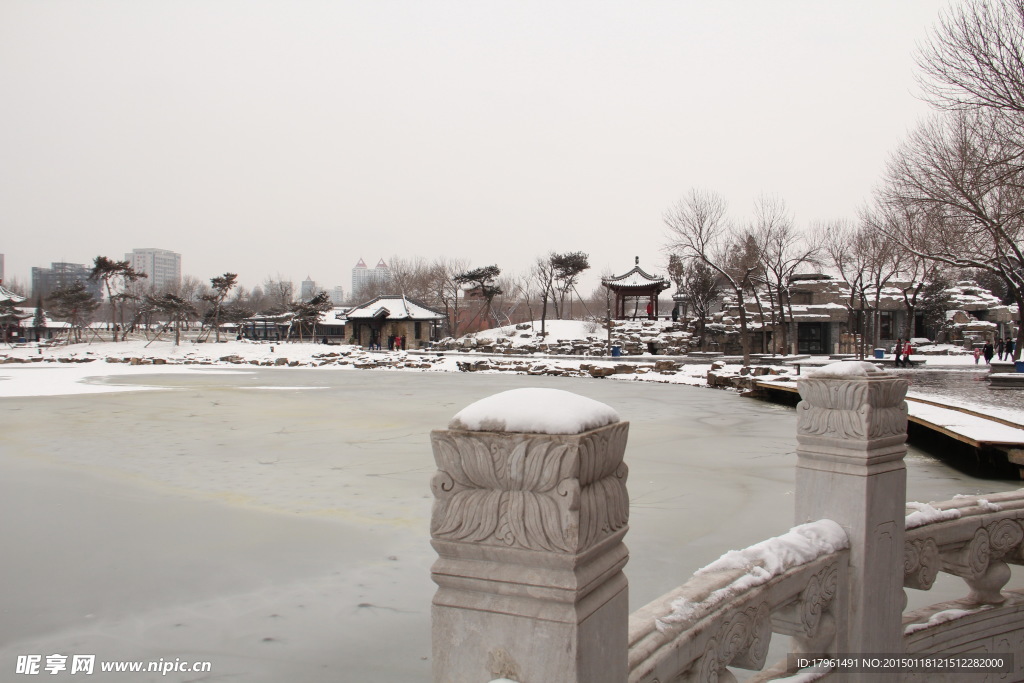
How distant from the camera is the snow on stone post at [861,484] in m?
2.77

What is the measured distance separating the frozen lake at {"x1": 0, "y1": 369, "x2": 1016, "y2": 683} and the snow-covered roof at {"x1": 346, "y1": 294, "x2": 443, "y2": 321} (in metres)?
36.5

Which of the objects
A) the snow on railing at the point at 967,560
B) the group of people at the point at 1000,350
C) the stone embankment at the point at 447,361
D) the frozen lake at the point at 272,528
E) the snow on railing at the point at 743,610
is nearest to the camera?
the snow on railing at the point at 743,610

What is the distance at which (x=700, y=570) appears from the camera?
2.38 metres

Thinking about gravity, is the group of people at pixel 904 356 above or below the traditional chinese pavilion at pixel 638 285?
below

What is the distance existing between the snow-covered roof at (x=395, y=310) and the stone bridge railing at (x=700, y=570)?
4805 cm

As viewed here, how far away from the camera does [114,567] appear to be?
5.23 m

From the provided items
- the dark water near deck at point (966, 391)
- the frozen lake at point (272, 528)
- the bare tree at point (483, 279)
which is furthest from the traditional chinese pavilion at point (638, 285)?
the frozen lake at point (272, 528)

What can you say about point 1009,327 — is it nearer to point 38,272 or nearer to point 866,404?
point 866,404

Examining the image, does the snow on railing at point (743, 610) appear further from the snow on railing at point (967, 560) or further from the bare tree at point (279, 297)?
the bare tree at point (279, 297)

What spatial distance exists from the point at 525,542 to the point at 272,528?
559cm

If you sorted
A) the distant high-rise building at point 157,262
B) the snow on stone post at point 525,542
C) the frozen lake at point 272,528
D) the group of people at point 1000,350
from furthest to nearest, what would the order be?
the distant high-rise building at point 157,262 → the group of people at point 1000,350 → the frozen lake at point 272,528 → the snow on stone post at point 525,542

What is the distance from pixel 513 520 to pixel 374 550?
4716mm

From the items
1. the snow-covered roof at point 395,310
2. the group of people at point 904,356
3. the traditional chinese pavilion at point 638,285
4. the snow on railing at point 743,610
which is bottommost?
the snow on railing at point 743,610

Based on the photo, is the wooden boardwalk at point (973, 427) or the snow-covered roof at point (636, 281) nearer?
the wooden boardwalk at point (973, 427)
